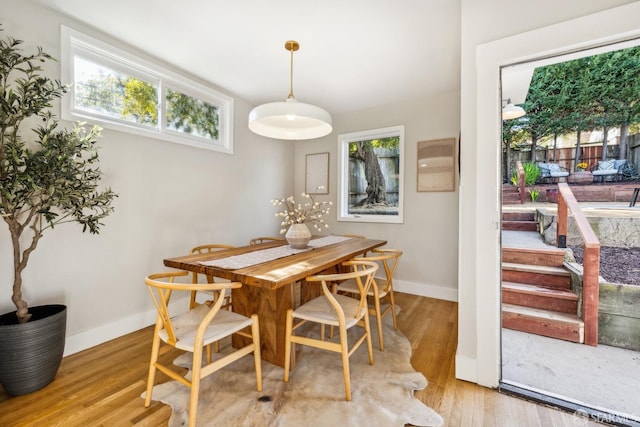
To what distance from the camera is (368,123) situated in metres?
3.94

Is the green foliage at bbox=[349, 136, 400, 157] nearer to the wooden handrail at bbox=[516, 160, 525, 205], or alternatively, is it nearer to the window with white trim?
the window with white trim

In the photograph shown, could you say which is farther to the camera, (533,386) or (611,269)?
(611,269)

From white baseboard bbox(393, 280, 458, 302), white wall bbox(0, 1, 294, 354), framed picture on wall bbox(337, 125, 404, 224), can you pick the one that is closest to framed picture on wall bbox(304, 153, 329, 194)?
framed picture on wall bbox(337, 125, 404, 224)

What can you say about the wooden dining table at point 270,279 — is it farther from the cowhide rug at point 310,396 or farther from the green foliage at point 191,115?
the green foliage at point 191,115

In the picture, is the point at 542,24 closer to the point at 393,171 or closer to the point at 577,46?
the point at 577,46

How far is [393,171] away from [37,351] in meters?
3.78

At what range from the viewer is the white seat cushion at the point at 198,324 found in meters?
1.49

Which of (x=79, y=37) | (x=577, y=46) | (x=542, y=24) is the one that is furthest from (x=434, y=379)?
(x=79, y=37)

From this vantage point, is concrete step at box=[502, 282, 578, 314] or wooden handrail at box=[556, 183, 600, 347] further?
concrete step at box=[502, 282, 578, 314]

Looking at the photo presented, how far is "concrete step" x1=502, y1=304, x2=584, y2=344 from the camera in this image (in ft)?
7.35

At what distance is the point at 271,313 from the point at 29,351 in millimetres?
1431

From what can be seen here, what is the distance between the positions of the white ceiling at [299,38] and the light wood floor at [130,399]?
2550 millimetres

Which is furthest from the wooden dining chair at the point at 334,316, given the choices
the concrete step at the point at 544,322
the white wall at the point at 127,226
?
the white wall at the point at 127,226

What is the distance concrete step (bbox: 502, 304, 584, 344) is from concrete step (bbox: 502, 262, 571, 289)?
0.75ft
